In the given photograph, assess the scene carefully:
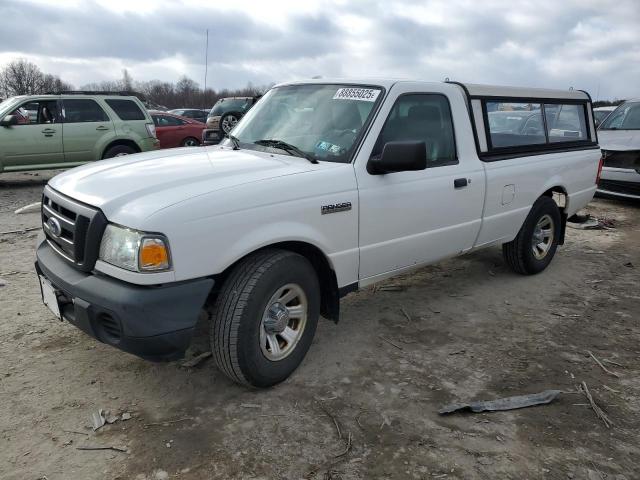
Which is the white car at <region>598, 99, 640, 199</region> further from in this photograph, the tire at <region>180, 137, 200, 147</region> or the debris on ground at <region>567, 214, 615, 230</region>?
the tire at <region>180, 137, 200, 147</region>

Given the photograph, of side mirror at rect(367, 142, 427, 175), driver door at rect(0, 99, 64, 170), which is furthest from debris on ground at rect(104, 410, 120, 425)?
driver door at rect(0, 99, 64, 170)

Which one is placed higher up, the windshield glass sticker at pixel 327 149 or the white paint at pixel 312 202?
the windshield glass sticker at pixel 327 149

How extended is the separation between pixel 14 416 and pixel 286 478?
1582mm

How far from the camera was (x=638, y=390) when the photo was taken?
326 cm

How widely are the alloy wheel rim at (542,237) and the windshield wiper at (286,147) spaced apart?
2.86 metres

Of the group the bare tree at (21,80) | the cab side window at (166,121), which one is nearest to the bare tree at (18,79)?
the bare tree at (21,80)

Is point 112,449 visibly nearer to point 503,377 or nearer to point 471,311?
point 503,377

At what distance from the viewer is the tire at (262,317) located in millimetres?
2824

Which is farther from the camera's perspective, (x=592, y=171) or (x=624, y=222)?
(x=624, y=222)

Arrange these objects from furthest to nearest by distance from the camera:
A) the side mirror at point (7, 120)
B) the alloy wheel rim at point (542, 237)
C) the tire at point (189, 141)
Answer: the tire at point (189, 141) → the side mirror at point (7, 120) → the alloy wheel rim at point (542, 237)

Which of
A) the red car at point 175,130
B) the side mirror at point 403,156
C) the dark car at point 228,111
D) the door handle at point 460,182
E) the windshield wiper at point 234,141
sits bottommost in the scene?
the door handle at point 460,182

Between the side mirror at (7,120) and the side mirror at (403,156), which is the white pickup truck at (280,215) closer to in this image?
the side mirror at (403,156)

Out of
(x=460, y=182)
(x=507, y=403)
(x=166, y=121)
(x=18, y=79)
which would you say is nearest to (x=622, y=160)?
(x=460, y=182)

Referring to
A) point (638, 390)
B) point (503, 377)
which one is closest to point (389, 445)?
point (503, 377)
